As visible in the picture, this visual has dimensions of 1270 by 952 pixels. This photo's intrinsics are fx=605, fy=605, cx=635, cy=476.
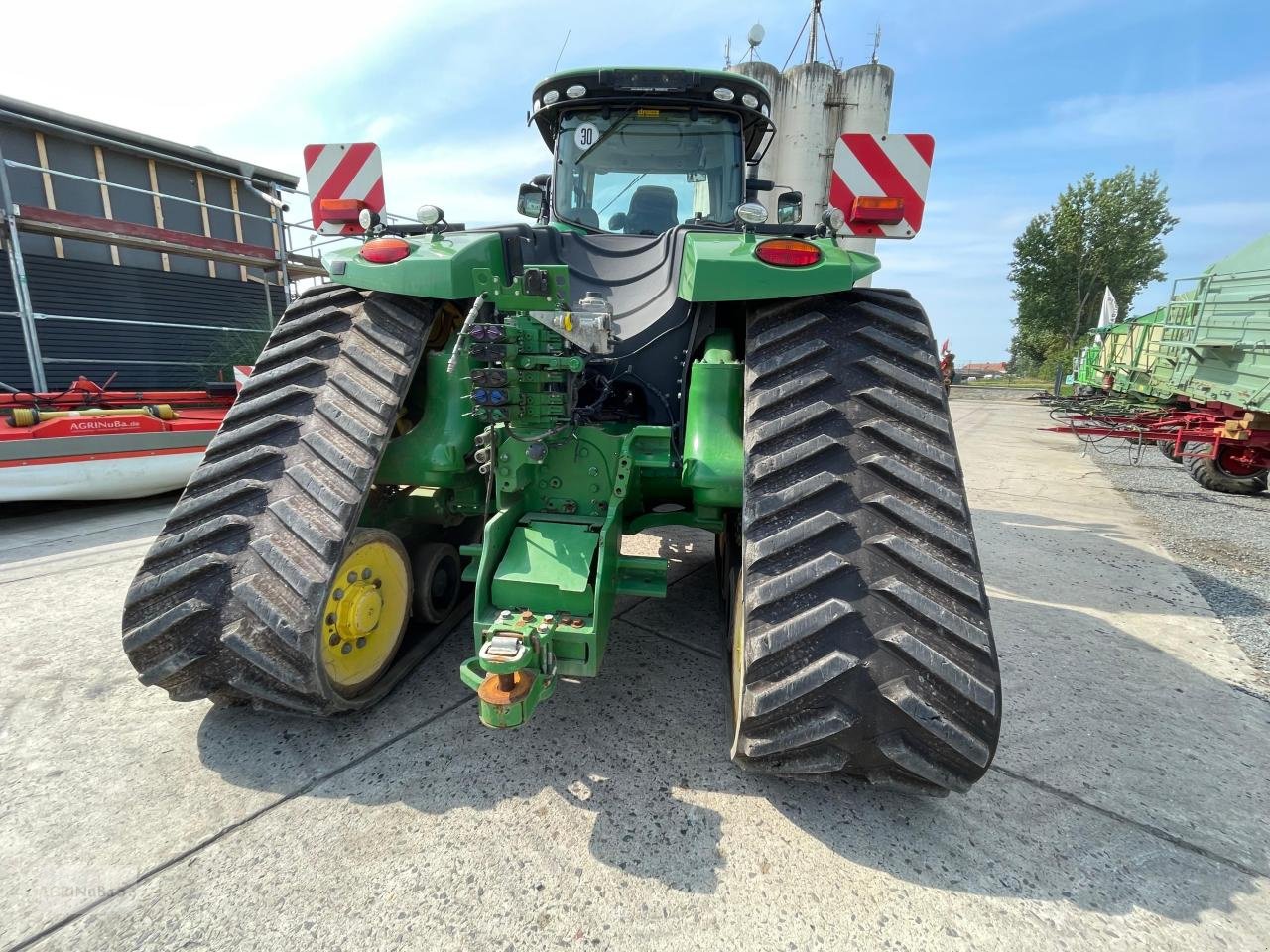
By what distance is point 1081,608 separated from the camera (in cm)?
368

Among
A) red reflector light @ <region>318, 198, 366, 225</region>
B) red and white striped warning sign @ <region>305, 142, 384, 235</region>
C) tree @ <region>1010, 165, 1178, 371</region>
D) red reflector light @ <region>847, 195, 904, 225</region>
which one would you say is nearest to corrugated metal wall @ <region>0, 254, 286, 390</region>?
red and white striped warning sign @ <region>305, 142, 384, 235</region>

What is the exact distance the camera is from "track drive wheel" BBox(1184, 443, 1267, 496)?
761cm

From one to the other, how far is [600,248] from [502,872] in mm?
2576

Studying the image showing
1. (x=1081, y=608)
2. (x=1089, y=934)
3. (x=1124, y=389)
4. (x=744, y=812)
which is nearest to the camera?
(x=1089, y=934)

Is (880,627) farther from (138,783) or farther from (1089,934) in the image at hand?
(138,783)

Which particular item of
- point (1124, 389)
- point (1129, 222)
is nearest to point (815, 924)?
point (1124, 389)

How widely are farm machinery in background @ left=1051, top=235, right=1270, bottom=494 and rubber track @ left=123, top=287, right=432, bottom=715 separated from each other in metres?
9.58

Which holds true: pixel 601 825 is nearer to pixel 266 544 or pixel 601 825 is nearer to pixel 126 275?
pixel 266 544

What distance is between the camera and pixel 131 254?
412 inches

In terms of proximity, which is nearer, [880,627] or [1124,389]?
[880,627]

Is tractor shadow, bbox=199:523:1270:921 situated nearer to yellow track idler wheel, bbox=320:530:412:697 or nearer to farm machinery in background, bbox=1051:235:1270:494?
yellow track idler wheel, bbox=320:530:412:697

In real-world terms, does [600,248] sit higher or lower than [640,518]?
higher

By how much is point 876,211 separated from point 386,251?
2507 mm

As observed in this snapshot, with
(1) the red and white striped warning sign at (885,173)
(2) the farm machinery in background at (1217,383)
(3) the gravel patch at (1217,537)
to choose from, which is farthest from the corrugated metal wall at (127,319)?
(2) the farm machinery in background at (1217,383)
